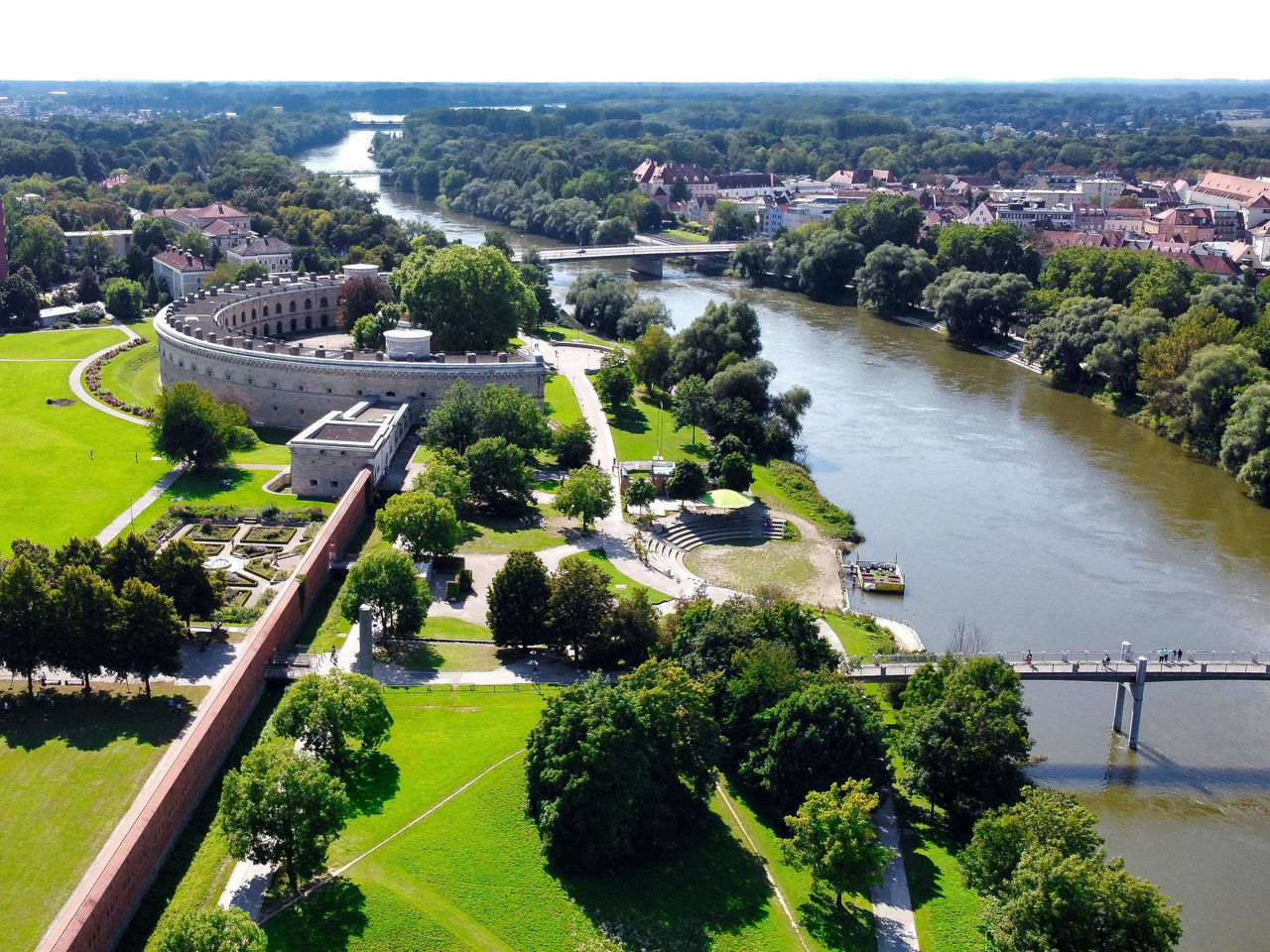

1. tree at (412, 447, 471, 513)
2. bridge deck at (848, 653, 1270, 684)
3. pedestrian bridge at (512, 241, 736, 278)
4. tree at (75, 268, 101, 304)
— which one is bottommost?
bridge deck at (848, 653, 1270, 684)

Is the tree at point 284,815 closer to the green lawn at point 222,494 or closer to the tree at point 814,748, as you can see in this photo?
the tree at point 814,748

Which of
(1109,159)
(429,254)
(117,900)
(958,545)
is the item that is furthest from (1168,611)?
(1109,159)

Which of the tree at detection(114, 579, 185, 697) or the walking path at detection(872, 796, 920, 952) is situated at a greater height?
the tree at detection(114, 579, 185, 697)

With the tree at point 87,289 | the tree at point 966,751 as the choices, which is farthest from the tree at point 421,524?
the tree at point 87,289

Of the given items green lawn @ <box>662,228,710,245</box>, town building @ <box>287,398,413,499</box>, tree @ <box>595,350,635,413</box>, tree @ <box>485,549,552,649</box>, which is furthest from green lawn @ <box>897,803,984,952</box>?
green lawn @ <box>662,228,710,245</box>

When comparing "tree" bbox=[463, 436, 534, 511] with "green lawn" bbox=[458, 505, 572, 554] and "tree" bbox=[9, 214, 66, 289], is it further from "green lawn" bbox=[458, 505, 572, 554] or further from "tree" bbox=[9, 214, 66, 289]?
"tree" bbox=[9, 214, 66, 289]

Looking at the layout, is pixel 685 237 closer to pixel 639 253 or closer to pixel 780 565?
pixel 639 253

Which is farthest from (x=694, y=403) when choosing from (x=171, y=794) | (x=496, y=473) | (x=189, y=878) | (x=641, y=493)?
(x=189, y=878)
